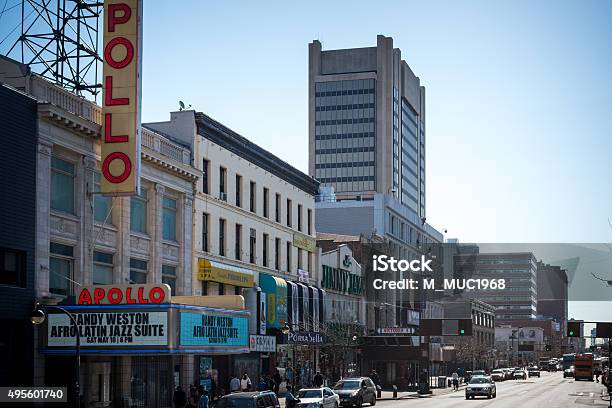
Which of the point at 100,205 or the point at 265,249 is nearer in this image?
the point at 100,205

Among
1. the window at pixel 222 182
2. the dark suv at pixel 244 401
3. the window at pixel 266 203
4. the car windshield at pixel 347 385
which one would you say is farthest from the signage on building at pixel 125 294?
the window at pixel 266 203

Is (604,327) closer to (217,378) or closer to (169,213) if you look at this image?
(217,378)

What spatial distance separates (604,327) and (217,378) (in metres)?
43.8

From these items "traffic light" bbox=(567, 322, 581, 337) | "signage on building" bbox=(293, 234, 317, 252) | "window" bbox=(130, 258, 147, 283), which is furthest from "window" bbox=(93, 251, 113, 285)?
"traffic light" bbox=(567, 322, 581, 337)

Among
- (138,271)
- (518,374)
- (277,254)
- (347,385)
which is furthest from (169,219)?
(518,374)

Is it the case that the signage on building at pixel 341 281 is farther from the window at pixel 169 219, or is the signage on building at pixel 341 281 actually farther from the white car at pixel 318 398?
the white car at pixel 318 398

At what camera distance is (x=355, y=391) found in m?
52.9

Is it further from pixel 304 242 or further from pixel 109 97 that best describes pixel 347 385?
pixel 109 97

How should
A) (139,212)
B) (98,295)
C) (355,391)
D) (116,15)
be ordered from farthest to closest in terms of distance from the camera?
(355,391), (139,212), (116,15), (98,295)

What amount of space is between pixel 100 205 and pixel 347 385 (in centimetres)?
1849

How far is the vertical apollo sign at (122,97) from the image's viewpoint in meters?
42.1

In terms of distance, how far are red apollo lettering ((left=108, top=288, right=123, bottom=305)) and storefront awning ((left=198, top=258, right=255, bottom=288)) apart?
14.9 m

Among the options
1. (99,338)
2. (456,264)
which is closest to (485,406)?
(99,338)

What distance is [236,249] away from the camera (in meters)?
61.0
